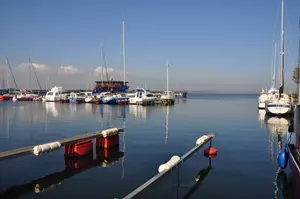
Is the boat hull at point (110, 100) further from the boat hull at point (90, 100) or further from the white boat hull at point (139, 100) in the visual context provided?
the boat hull at point (90, 100)

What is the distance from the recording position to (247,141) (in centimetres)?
2370

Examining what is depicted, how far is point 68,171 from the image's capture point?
1442 cm

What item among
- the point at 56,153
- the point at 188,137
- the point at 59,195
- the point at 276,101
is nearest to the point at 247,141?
the point at 188,137

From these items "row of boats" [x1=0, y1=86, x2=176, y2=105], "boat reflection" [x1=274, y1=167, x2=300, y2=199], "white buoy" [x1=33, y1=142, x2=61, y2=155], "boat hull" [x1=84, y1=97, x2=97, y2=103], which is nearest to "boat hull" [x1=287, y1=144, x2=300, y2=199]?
"boat reflection" [x1=274, y1=167, x2=300, y2=199]

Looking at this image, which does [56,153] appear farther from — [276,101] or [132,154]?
[276,101]

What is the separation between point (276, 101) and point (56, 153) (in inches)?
1463

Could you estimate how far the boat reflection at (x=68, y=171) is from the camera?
11.6 meters

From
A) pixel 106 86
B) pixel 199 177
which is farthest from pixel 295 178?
pixel 106 86

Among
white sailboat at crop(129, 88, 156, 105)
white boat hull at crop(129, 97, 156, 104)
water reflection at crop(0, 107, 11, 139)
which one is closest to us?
water reflection at crop(0, 107, 11, 139)

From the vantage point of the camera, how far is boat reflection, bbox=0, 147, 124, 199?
38.2 ft

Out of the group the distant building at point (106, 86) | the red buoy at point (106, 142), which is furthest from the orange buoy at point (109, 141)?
the distant building at point (106, 86)

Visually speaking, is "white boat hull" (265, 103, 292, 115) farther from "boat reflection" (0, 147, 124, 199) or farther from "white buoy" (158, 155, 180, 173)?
"white buoy" (158, 155, 180, 173)

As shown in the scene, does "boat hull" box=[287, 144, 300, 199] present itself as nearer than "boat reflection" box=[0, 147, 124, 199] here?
Yes

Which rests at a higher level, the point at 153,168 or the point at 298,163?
the point at 298,163
